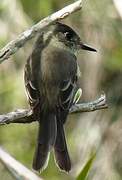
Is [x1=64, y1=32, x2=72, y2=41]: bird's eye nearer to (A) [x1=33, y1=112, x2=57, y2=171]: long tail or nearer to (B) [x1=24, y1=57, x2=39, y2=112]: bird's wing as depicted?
(B) [x1=24, y1=57, x2=39, y2=112]: bird's wing

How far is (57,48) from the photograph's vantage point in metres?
5.75

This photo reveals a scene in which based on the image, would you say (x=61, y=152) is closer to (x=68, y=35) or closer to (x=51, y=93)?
(x=51, y=93)

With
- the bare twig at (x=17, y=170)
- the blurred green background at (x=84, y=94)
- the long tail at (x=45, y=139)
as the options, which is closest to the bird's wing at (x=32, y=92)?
the long tail at (x=45, y=139)

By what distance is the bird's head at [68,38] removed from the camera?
5.83m

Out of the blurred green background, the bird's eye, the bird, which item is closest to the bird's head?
the bird's eye

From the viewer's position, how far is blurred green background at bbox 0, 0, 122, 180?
6664mm

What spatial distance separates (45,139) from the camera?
4.98 meters

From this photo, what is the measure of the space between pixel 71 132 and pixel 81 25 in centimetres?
103

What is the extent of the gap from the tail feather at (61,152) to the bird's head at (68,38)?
924mm

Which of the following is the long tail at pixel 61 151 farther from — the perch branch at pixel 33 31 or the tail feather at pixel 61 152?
the perch branch at pixel 33 31

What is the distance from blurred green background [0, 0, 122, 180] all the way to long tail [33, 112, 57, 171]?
1503mm

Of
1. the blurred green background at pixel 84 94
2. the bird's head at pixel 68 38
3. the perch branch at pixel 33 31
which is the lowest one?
the blurred green background at pixel 84 94

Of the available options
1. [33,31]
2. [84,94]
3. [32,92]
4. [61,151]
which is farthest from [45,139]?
[84,94]

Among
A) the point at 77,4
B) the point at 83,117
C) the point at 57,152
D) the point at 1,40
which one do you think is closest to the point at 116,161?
the point at 83,117
